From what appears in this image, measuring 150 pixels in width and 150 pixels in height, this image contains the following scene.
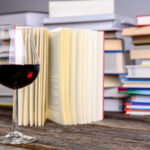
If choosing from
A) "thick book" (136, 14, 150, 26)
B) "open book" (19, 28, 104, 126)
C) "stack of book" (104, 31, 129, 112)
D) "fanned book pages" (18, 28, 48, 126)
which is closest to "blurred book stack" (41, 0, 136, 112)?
"stack of book" (104, 31, 129, 112)

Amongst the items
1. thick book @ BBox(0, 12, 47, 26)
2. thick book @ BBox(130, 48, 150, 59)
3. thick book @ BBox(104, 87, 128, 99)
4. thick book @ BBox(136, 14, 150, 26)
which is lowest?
thick book @ BBox(104, 87, 128, 99)

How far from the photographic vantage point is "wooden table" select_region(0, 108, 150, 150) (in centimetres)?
76

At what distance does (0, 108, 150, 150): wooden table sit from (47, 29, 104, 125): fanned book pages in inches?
1.9

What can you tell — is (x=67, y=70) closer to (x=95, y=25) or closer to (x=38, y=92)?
(x=38, y=92)

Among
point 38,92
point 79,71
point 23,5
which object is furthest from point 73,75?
point 23,5

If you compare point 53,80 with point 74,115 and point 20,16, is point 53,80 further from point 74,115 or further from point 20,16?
point 20,16

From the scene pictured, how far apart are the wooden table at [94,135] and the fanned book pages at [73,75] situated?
0.16 ft

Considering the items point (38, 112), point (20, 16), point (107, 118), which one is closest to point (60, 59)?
point (38, 112)

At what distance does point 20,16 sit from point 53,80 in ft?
1.76

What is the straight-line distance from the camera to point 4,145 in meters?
0.77

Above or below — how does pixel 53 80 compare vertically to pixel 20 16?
below

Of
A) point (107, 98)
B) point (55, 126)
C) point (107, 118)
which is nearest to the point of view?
point (55, 126)

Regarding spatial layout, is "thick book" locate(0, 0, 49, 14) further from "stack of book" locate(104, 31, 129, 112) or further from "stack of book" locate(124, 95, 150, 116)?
"stack of book" locate(124, 95, 150, 116)

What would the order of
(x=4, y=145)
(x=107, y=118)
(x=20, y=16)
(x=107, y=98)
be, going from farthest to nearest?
(x=20, y=16), (x=107, y=98), (x=107, y=118), (x=4, y=145)
